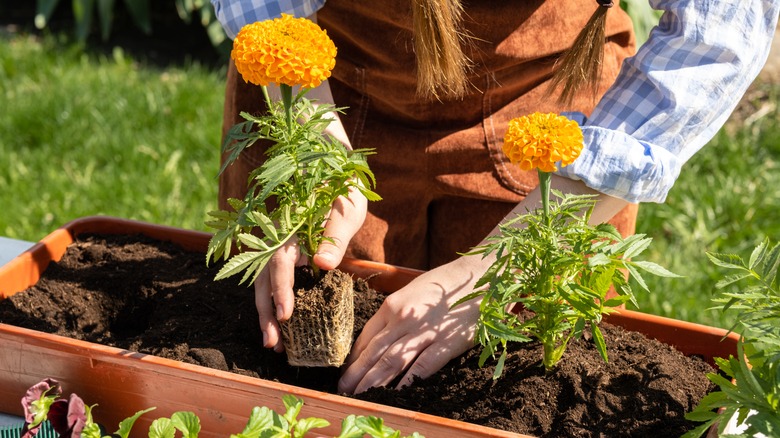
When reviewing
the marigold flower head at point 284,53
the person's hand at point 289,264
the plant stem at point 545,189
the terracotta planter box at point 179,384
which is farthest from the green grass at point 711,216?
the marigold flower head at point 284,53

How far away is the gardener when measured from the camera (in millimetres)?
1358

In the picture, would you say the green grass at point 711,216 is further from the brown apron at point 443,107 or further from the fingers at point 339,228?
the fingers at point 339,228

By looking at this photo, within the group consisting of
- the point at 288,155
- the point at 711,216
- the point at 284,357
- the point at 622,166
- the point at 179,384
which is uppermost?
the point at 288,155

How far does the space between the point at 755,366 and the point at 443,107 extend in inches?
33.5

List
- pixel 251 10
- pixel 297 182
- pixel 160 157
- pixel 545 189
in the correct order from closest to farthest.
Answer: pixel 545 189, pixel 297 182, pixel 251 10, pixel 160 157

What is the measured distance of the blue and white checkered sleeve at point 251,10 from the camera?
158 cm

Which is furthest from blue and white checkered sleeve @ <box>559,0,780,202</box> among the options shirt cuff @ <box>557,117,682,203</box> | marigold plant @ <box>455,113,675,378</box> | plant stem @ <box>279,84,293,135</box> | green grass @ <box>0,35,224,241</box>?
green grass @ <box>0,35,224,241</box>

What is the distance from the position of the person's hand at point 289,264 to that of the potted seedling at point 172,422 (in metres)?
0.24

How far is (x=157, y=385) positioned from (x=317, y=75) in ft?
1.53

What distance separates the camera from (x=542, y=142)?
1052mm

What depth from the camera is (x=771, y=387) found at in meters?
1.01

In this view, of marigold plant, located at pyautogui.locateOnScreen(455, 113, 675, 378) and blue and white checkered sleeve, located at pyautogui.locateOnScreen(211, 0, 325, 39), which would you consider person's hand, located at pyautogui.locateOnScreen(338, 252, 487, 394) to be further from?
blue and white checkered sleeve, located at pyautogui.locateOnScreen(211, 0, 325, 39)

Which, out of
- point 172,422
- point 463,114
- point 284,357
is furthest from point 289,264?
point 463,114

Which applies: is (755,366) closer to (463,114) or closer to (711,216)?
(463,114)
